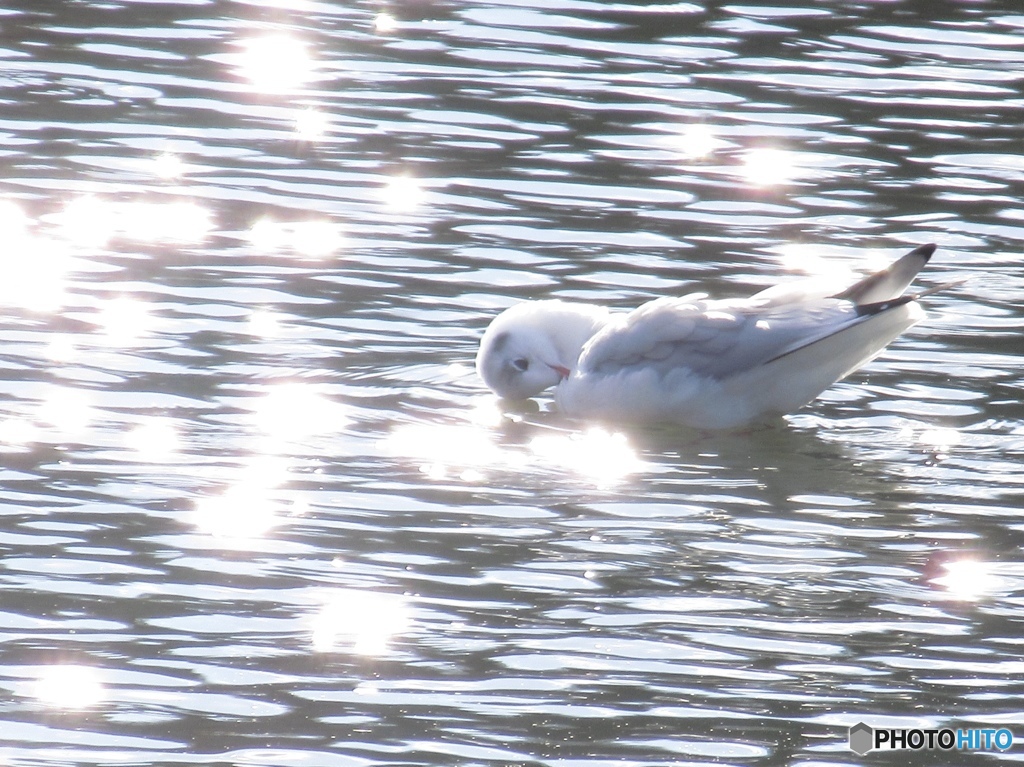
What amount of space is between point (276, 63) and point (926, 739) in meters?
11.4

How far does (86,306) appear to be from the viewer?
1066 cm

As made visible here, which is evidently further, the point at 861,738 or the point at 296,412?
the point at 296,412

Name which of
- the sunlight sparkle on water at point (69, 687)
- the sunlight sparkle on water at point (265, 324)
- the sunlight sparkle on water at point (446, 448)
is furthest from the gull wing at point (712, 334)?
the sunlight sparkle on water at point (69, 687)

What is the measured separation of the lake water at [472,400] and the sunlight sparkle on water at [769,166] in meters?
0.06

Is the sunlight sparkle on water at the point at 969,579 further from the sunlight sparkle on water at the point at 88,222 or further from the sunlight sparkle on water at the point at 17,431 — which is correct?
the sunlight sparkle on water at the point at 88,222

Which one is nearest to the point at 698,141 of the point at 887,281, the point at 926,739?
the point at 887,281

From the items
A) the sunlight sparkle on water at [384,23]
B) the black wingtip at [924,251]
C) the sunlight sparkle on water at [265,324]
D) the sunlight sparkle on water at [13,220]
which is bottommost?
the sunlight sparkle on water at [265,324]

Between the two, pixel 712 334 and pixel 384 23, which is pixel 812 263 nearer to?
pixel 712 334

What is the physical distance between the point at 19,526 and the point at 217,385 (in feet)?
7.10

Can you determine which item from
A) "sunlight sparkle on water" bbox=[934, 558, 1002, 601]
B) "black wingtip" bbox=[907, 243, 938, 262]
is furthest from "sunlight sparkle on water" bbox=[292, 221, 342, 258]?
"sunlight sparkle on water" bbox=[934, 558, 1002, 601]

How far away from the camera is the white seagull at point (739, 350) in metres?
9.05

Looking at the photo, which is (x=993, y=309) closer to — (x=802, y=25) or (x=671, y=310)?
(x=671, y=310)

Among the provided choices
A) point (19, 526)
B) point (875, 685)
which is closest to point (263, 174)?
point (19, 526)

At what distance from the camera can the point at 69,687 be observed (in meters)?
6.13
